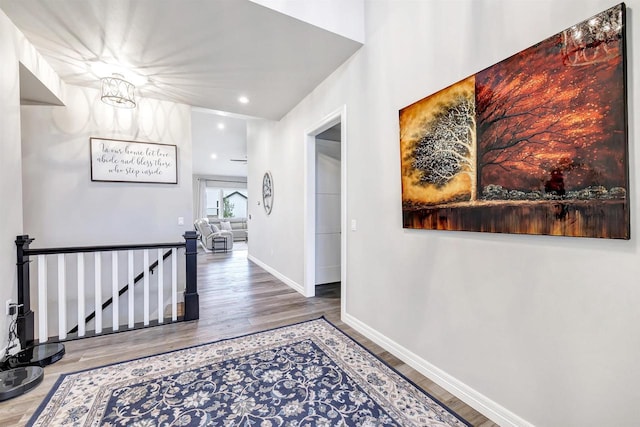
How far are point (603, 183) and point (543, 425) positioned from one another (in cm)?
118

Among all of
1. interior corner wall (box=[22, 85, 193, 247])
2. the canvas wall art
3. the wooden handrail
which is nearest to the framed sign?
interior corner wall (box=[22, 85, 193, 247])

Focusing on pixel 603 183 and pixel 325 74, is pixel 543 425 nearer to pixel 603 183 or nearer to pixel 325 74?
pixel 603 183

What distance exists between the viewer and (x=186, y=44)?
2.51 m

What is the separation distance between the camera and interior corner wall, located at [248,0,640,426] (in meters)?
1.12

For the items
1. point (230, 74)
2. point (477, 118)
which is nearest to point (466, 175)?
point (477, 118)

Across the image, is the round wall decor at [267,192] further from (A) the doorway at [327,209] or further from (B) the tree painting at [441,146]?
(B) the tree painting at [441,146]

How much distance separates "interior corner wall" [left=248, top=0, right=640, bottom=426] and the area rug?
1.26 feet

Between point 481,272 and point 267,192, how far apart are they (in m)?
4.07

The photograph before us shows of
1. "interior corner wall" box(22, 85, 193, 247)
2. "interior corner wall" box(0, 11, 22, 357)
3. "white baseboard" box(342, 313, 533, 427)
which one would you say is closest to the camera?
"white baseboard" box(342, 313, 533, 427)

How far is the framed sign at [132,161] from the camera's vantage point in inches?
141

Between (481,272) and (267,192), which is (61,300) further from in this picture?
(481,272)

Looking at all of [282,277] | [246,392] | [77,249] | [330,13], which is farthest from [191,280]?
[330,13]

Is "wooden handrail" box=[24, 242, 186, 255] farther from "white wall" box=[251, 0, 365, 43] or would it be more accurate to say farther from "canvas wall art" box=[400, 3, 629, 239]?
"canvas wall art" box=[400, 3, 629, 239]

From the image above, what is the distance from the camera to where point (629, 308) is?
3.50 ft
